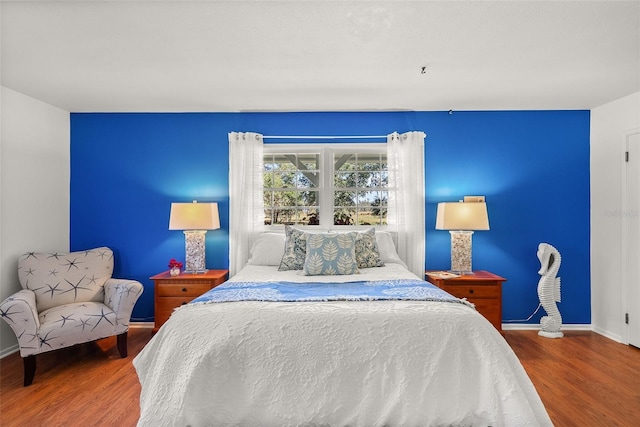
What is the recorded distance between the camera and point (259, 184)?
392cm

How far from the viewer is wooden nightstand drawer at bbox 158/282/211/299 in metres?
3.42

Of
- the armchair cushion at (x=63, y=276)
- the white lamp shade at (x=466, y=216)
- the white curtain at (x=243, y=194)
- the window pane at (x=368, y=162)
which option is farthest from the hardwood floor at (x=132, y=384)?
the window pane at (x=368, y=162)

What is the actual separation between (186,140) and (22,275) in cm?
Answer: 197

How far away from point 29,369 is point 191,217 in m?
1.68

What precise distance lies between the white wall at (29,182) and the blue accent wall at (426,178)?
16 centimetres

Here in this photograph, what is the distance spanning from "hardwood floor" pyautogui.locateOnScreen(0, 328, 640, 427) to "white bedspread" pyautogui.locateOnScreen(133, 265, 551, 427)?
26.9 inches

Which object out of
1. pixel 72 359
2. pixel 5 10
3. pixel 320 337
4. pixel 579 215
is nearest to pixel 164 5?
pixel 5 10

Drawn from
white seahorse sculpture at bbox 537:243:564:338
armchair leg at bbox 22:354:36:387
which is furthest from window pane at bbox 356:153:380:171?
armchair leg at bbox 22:354:36:387

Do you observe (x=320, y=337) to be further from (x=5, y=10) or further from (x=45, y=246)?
(x=45, y=246)

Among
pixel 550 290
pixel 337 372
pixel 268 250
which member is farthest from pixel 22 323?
pixel 550 290

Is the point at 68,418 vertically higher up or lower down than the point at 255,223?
lower down

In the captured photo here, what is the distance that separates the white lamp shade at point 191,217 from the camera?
3502 mm

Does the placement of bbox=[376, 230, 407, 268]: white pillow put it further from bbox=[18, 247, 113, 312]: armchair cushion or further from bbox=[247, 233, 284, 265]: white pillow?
bbox=[18, 247, 113, 312]: armchair cushion

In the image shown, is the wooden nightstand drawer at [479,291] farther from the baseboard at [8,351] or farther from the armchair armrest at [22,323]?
the baseboard at [8,351]
